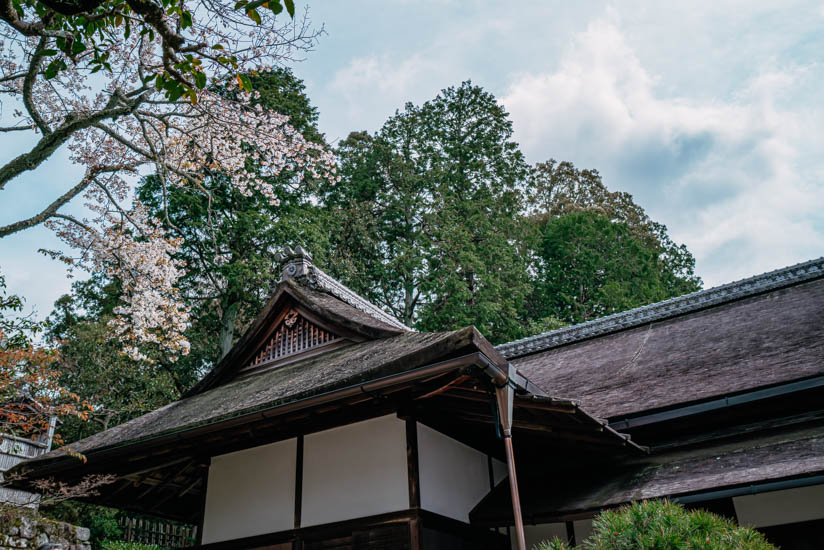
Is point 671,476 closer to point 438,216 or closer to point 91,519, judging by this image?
point 91,519

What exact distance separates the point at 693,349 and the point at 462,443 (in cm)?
370

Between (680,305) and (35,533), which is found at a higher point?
(680,305)

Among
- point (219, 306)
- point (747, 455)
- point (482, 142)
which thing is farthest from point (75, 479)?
point (482, 142)

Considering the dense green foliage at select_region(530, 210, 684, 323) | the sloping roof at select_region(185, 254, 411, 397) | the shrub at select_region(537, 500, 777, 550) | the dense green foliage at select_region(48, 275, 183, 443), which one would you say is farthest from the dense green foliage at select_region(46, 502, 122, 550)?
the dense green foliage at select_region(530, 210, 684, 323)

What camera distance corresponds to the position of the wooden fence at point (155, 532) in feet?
53.8

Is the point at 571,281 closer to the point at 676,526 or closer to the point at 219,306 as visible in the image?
the point at 219,306

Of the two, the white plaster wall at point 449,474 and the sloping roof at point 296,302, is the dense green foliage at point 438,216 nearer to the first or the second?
the sloping roof at point 296,302

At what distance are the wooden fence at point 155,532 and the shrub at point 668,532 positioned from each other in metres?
15.3

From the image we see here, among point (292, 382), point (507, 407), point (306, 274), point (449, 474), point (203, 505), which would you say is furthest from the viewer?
point (306, 274)

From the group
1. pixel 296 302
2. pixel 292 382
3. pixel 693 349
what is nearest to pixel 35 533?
pixel 296 302

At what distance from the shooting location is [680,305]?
10195mm

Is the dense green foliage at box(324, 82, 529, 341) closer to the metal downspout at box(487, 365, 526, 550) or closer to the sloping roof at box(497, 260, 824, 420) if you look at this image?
the sloping roof at box(497, 260, 824, 420)

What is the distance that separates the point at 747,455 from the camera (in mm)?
5738

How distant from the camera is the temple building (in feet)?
17.5
